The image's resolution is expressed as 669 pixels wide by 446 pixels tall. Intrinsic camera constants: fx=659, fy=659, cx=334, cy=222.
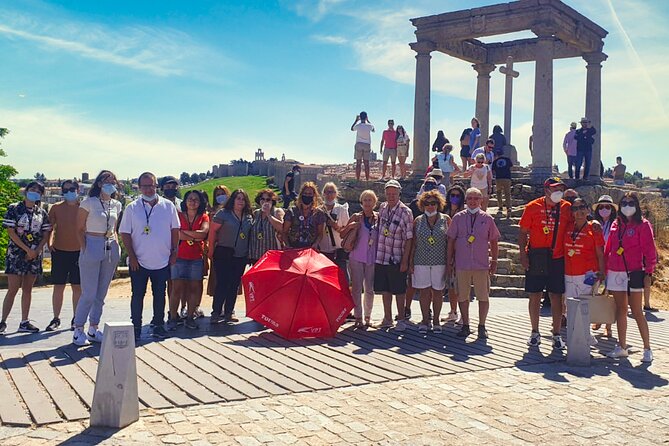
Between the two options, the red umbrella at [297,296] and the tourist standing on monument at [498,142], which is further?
the tourist standing on monument at [498,142]

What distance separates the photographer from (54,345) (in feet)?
24.4

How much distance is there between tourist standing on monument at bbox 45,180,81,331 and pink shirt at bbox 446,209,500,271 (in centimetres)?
489

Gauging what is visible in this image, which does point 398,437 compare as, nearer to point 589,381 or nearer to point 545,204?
point 589,381

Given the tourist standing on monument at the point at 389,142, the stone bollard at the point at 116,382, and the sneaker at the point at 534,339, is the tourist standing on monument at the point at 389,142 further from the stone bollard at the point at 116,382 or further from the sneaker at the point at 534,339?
the stone bollard at the point at 116,382

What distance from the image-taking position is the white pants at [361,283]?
29.3 feet

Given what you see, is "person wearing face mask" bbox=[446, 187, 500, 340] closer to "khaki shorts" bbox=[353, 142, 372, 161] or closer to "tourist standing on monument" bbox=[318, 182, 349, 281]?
"tourist standing on monument" bbox=[318, 182, 349, 281]

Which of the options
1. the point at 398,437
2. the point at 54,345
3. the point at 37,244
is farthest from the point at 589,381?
the point at 37,244

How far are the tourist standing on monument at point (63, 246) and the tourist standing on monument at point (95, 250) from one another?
3.12ft

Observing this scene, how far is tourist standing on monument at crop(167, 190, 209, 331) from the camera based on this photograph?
8.75 meters

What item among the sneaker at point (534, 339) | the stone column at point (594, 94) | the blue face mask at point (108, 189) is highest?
the stone column at point (594, 94)

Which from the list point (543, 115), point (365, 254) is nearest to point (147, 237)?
point (365, 254)

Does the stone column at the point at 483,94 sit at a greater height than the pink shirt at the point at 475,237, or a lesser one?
greater

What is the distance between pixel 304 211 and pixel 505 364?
333 cm

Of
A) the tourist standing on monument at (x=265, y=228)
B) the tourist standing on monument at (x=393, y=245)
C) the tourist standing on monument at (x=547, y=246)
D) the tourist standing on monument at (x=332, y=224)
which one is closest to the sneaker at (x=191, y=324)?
the tourist standing on monument at (x=265, y=228)
